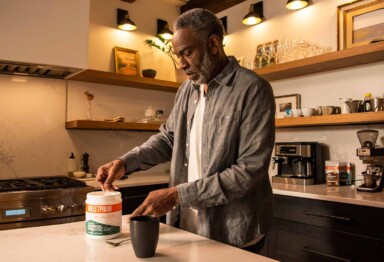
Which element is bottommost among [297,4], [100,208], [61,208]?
[61,208]

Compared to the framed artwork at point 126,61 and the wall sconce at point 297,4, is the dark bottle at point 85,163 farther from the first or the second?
the wall sconce at point 297,4

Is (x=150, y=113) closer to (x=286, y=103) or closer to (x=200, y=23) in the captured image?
A: (x=286, y=103)

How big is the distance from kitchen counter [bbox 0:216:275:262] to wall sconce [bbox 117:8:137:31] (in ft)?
8.52

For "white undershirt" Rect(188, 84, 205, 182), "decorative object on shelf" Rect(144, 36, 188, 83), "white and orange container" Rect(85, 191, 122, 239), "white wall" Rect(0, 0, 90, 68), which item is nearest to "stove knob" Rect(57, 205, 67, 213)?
"white wall" Rect(0, 0, 90, 68)

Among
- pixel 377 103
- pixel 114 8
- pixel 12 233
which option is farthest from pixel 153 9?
pixel 12 233

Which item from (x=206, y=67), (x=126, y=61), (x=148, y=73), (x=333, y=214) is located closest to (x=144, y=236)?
(x=206, y=67)

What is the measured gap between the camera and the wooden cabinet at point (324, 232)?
1.83 metres

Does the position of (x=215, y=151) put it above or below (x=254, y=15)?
below

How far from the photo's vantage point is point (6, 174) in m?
2.75

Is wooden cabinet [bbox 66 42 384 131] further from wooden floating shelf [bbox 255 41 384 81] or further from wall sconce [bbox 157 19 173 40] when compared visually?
wall sconce [bbox 157 19 173 40]

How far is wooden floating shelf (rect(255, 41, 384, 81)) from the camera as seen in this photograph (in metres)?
2.23

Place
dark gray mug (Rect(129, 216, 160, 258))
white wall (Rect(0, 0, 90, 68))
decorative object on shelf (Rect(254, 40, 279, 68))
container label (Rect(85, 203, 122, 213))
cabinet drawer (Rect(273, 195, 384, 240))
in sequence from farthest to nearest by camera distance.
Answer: decorative object on shelf (Rect(254, 40, 279, 68))
white wall (Rect(0, 0, 90, 68))
cabinet drawer (Rect(273, 195, 384, 240))
container label (Rect(85, 203, 122, 213))
dark gray mug (Rect(129, 216, 160, 258))

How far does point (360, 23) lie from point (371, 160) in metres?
1.00

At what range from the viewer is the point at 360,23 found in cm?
252
